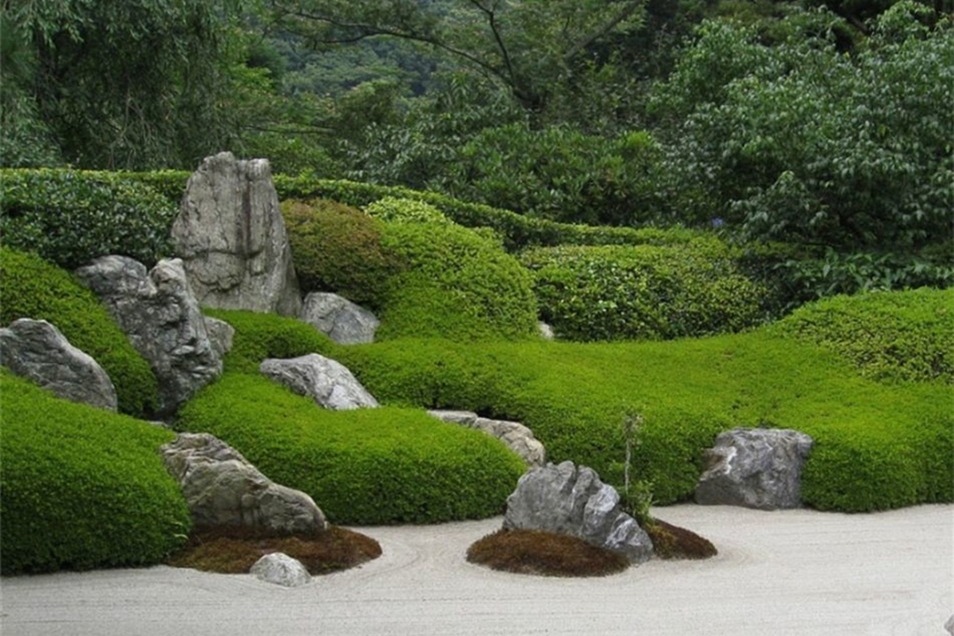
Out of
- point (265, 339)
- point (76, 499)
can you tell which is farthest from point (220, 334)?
point (76, 499)

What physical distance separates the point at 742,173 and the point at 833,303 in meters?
3.18

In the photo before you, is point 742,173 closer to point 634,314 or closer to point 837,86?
point 837,86

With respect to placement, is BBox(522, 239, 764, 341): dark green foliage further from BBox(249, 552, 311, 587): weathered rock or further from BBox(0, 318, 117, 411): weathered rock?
BBox(249, 552, 311, 587): weathered rock

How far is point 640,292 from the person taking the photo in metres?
14.1

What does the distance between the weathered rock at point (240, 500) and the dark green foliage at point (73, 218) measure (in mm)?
3338

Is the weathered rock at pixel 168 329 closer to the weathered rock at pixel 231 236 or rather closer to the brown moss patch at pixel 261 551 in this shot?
the weathered rock at pixel 231 236

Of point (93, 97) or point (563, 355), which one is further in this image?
point (93, 97)

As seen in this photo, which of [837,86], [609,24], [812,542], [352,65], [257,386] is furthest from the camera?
[352,65]

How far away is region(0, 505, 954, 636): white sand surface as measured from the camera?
21.1 ft

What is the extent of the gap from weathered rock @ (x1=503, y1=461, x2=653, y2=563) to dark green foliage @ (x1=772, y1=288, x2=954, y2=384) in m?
4.69

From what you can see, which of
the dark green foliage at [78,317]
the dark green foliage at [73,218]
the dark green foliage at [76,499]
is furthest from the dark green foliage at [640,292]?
the dark green foliage at [76,499]

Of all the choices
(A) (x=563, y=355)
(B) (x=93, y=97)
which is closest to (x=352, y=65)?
(B) (x=93, y=97)

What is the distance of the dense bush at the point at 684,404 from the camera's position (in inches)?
417

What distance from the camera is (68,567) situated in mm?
7398
